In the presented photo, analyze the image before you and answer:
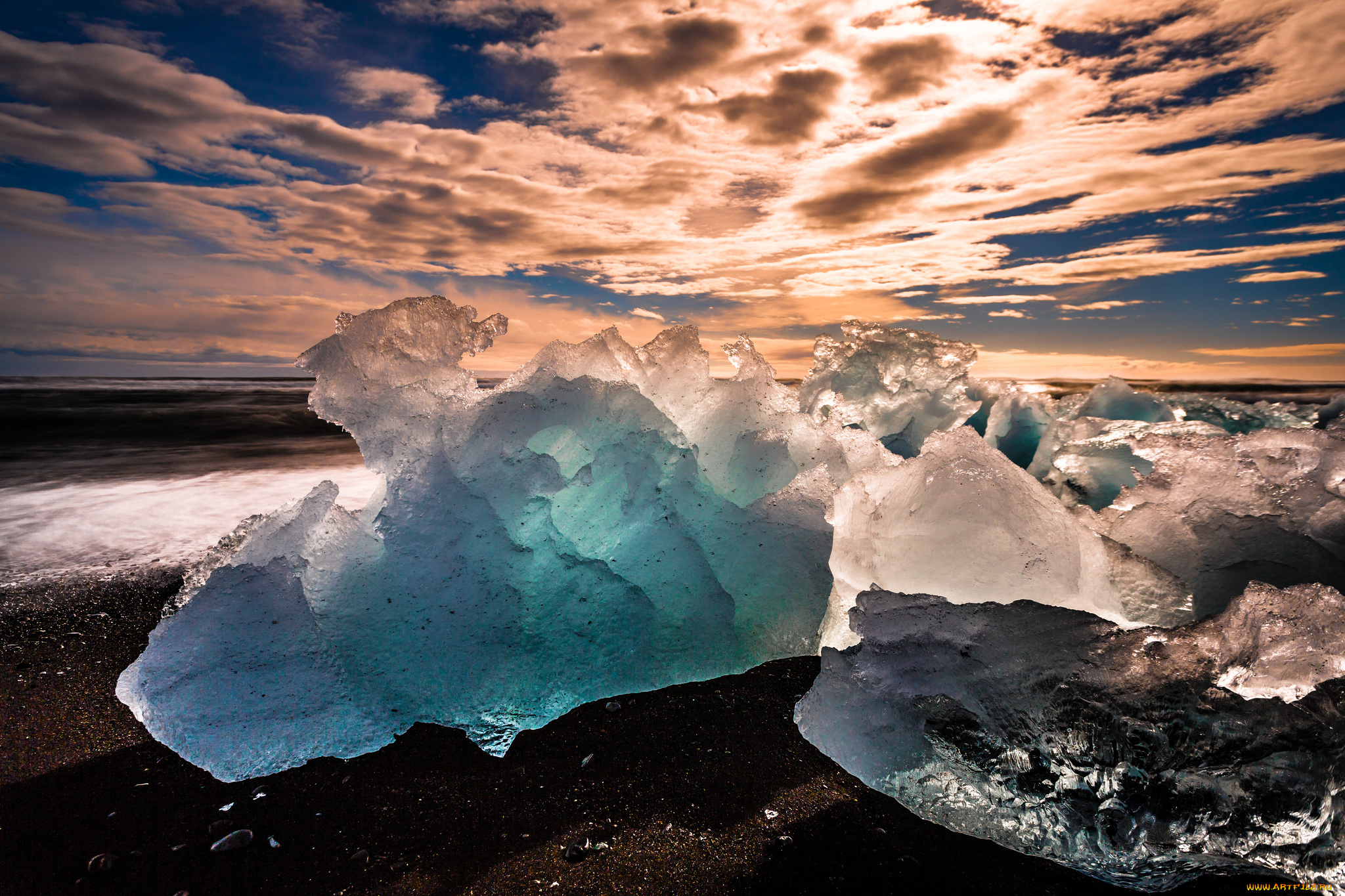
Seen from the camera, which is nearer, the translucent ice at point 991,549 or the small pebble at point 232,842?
the small pebble at point 232,842

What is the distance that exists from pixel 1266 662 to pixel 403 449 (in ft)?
8.47

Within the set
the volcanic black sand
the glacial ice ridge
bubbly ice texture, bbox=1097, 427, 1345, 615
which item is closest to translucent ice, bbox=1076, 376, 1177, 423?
Answer: the glacial ice ridge

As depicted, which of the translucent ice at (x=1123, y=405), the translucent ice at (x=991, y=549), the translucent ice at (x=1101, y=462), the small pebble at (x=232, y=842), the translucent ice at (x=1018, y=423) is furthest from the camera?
the translucent ice at (x=1018, y=423)

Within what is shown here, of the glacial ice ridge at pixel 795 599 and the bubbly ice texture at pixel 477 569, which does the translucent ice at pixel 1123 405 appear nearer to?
the glacial ice ridge at pixel 795 599

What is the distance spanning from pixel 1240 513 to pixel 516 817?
2456 mm

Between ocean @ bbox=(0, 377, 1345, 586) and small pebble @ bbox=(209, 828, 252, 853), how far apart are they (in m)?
1.95

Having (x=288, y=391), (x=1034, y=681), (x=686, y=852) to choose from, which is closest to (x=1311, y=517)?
(x=1034, y=681)

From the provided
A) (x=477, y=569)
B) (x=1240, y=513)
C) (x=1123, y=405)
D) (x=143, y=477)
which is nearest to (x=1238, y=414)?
(x=1123, y=405)

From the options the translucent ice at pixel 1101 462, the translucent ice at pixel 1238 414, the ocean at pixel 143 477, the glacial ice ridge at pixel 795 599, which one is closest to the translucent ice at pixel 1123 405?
the translucent ice at pixel 1238 414

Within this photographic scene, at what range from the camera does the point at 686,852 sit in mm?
1749

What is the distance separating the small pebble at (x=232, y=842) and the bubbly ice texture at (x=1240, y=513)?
9.51 feet

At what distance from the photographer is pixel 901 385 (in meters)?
4.54

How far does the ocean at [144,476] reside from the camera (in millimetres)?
4559

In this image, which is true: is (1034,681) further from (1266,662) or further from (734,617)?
(734,617)
